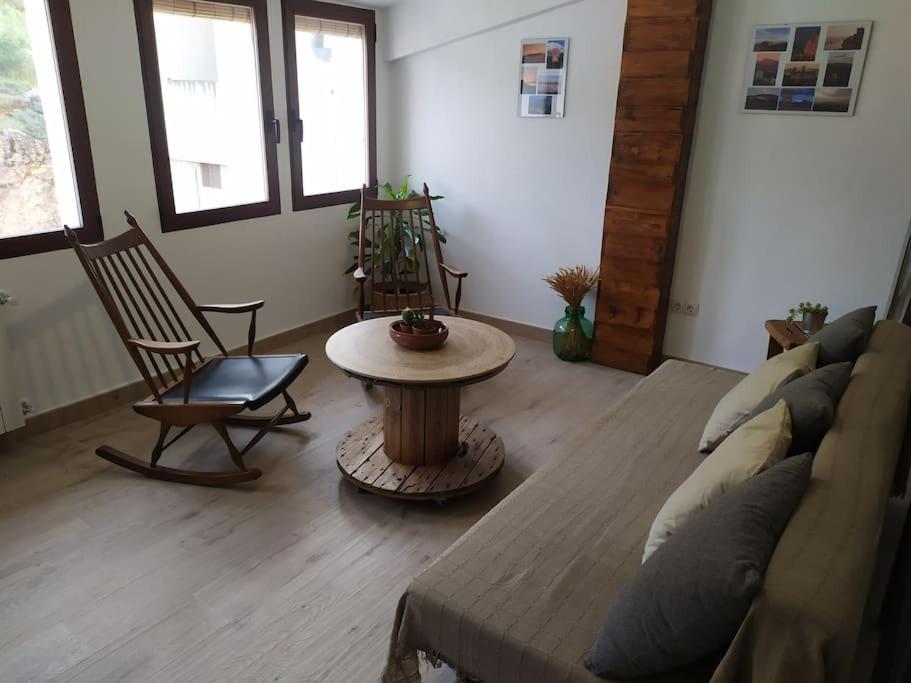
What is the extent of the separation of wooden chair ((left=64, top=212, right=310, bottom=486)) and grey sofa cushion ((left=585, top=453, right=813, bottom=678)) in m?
1.82

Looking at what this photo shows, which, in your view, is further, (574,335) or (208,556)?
(574,335)

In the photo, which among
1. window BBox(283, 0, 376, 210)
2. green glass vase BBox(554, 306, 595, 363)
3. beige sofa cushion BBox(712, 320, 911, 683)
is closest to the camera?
beige sofa cushion BBox(712, 320, 911, 683)

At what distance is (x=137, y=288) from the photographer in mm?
3059

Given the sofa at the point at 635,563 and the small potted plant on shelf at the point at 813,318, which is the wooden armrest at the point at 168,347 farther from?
the small potted plant on shelf at the point at 813,318

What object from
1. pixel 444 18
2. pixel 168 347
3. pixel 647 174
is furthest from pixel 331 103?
pixel 168 347

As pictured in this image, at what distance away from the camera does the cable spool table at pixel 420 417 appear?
2.52 meters

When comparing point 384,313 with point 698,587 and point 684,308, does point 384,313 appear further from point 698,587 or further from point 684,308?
point 698,587

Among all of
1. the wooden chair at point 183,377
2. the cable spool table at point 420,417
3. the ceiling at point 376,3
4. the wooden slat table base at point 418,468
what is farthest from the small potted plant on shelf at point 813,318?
the ceiling at point 376,3

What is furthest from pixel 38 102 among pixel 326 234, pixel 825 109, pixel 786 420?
pixel 825 109

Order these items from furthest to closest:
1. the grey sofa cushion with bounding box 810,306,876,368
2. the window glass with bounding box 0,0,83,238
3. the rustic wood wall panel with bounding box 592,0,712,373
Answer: the rustic wood wall panel with bounding box 592,0,712,373 < the window glass with bounding box 0,0,83,238 < the grey sofa cushion with bounding box 810,306,876,368

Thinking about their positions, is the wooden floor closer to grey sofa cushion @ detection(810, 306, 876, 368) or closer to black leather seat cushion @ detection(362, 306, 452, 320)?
black leather seat cushion @ detection(362, 306, 452, 320)

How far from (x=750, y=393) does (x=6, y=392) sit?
9.68ft

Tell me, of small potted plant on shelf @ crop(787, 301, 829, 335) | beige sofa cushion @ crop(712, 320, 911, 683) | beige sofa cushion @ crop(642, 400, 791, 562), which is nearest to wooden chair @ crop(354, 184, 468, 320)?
small potted plant on shelf @ crop(787, 301, 829, 335)

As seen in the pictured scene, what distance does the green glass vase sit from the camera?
4.08 meters
